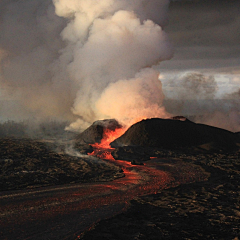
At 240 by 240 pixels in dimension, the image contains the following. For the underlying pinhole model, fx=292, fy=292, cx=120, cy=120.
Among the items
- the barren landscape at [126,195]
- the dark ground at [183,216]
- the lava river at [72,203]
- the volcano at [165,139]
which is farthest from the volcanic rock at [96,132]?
the dark ground at [183,216]

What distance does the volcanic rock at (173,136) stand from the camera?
1610 inches

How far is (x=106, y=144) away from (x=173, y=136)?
34.7ft

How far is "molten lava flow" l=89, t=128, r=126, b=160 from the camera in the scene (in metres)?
37.6

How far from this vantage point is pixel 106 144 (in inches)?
1809

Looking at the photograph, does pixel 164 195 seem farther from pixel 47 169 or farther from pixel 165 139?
pixel 165 139

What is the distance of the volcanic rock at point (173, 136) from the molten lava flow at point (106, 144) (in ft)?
5.72

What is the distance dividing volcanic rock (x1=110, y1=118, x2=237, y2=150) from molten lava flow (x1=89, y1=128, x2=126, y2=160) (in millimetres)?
1743

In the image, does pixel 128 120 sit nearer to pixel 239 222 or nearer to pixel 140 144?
pixel 140 144

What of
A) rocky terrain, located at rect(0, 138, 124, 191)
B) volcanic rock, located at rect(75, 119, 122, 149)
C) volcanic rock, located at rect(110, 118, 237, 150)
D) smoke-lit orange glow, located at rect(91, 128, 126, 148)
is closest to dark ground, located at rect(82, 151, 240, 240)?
rocky terrain, located at rect(0, 138, 124, 191)

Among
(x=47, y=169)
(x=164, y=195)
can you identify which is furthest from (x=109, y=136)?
(x=164, y=195)

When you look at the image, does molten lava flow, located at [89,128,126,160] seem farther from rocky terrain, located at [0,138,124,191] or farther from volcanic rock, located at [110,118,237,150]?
rocky terrain, located at [0,138,124,191]

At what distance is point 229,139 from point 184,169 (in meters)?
17.7

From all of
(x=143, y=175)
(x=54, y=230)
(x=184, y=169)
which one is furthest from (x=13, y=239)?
(x=184, y=169)

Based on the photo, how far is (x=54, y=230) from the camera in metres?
14.7
